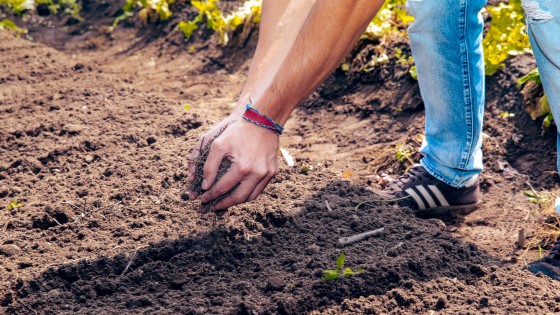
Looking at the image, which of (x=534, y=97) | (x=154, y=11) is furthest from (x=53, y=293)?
(x=154, y=11)

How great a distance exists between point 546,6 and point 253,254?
59.3 inches

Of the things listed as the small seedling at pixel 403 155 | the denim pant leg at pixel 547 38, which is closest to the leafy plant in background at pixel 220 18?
the small seedling at pixel 403 155

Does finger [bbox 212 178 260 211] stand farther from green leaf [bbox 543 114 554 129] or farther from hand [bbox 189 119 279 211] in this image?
green leaf [bbox 543 114 554 129]

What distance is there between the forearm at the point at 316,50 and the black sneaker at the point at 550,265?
126 centimetres

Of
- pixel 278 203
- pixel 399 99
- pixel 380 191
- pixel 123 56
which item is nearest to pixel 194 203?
pixel 278 203

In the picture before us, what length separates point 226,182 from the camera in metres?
2.64

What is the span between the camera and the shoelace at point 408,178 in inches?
147

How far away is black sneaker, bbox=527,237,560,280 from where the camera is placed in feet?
9.86

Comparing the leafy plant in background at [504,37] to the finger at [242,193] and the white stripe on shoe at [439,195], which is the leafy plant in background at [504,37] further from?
the finger at [242,193]

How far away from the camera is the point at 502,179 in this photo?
13.3 ft

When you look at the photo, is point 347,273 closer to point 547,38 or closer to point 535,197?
point 547,38

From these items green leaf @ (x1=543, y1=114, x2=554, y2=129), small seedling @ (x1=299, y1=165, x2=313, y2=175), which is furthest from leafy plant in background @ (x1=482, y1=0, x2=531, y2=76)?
small seedling @ (x1=299, y1=165, x2=313, y2=175)

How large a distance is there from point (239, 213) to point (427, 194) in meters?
1.01

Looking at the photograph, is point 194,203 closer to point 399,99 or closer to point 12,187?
point 12,187
